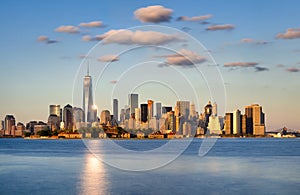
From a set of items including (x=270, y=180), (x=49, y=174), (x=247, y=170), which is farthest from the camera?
(x=247, y=170)

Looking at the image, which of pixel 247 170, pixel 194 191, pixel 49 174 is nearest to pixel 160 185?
pixel 194 191

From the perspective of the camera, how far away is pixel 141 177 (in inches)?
1876

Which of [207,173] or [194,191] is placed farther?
[207,173]

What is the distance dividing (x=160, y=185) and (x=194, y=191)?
4.23 metres

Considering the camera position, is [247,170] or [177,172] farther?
[247,170]

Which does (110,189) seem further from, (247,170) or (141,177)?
(247,170)

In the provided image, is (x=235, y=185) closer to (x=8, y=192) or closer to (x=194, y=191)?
(x=194, y=191)

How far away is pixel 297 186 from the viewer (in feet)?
134

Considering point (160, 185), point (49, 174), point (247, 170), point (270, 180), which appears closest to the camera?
point (160, 185)

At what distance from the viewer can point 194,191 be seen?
123 ft

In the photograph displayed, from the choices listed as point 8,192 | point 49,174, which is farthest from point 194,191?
point 49,174

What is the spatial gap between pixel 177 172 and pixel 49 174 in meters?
14.5

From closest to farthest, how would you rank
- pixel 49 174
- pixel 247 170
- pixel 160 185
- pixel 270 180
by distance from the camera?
1. pixel 160 185
2. pixel 270 180
3. pixel 49 174
4. pixel 247 170

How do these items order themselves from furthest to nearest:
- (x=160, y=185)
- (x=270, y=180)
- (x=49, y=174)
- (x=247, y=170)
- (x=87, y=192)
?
1. (x=247, y=170)
2. (x=49, y=174)
3. (x=270, y=180)
4. (x=160, y=185)
5. (x=87, y=192)
